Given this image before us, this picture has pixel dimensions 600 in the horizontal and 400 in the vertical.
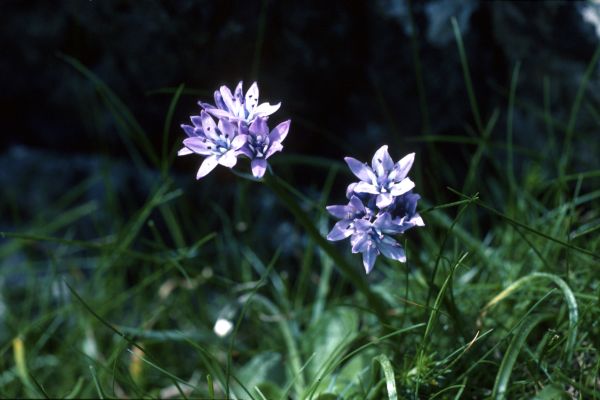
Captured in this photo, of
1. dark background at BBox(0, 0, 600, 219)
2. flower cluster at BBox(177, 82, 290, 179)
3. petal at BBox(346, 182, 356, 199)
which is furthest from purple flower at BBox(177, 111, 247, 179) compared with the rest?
dark background at BBox(0, 0, 600, 219)

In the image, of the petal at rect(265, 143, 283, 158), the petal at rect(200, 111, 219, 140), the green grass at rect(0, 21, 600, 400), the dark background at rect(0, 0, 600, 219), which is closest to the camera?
the petal at rect(265, 143, 283, 158)

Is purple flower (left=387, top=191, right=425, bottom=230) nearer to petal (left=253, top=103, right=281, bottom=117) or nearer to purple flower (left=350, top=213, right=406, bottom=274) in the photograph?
purple flower (left=350, top=213, right=406, bottom=274)

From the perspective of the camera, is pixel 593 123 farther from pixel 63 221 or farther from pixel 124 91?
pixel 63 221

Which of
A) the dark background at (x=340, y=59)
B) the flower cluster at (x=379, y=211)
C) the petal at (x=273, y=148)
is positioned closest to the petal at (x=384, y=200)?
the flower cluster at (x=379, y=211)

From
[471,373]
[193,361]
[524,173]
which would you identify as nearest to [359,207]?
[471,373]

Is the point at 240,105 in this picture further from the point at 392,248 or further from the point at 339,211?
the point at 392,248

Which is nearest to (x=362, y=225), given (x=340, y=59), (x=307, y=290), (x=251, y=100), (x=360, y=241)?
(x=360, y=241)
